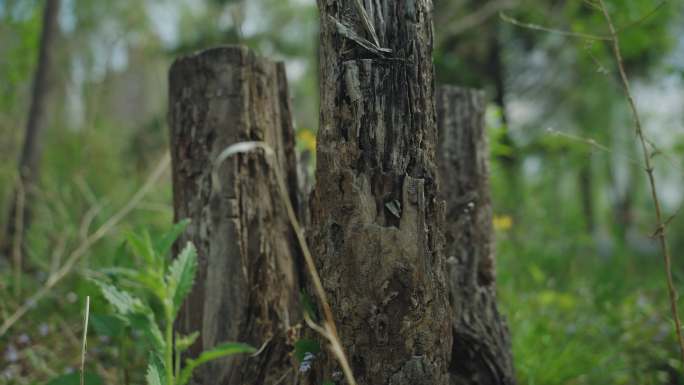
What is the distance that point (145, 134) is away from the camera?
759 cm

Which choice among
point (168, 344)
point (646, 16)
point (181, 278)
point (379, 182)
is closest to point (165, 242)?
point (181, 278)

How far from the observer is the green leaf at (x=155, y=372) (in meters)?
1.31

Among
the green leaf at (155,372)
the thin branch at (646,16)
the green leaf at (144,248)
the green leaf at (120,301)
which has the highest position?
the thin branch at (646,16)

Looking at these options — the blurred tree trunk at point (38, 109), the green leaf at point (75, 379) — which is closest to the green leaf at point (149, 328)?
the green leaf at point (75, 379)

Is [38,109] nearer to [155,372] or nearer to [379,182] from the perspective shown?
[155,372]

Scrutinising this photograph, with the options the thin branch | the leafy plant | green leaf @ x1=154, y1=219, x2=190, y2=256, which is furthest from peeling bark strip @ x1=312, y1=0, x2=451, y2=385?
the thin branch

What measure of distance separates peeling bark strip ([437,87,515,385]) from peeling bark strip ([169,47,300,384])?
1.78ft

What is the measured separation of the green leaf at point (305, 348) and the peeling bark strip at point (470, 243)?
59 centimetres

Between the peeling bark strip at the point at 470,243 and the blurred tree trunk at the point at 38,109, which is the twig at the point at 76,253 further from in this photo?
the blurred tree trunk at the point at 38,109

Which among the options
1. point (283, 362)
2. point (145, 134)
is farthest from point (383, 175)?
point (145, 134)

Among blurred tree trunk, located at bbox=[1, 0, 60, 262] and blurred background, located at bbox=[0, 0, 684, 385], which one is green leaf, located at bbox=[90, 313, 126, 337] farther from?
blurred tree trunk, located at bbox=[1, 0, 60, 262]

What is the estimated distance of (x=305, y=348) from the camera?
59.2 inches

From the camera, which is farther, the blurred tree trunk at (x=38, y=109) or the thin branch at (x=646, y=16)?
the blurred tree trunk at (x=38, y=109)

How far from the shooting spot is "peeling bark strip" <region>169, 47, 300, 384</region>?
1883 mm
